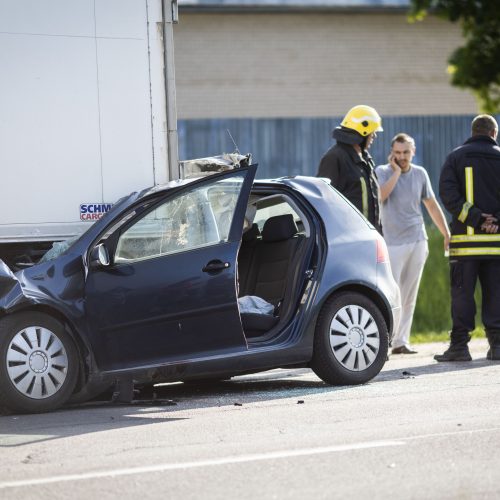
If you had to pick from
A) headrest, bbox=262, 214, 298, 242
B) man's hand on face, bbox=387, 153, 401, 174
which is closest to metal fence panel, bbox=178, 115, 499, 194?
man's hand on face, bbox=387, 153, 401, 174

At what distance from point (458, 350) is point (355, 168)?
1.82m

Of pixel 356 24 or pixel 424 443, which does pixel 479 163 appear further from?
pixel 356 24

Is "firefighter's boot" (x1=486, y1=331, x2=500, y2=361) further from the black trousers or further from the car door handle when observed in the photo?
the car door handle

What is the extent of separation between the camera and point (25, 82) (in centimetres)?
990

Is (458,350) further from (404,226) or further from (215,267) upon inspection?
(215,267)

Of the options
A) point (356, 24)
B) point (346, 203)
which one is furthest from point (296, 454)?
point (356, 24)

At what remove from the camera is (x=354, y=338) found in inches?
393

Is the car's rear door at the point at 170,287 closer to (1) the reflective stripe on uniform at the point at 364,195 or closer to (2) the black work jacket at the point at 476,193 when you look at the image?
(1) the reflective stripe on uniform at the point at 364,195

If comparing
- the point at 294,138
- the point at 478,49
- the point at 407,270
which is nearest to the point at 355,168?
the point at 407,270

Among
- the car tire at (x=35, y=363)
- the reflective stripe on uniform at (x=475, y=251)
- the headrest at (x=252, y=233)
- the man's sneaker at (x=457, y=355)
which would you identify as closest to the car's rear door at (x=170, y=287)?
the car tire at (x=35, y=363)

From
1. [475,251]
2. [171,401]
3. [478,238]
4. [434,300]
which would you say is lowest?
[434,300]

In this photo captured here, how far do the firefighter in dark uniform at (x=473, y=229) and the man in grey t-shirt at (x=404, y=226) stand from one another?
1218 mm

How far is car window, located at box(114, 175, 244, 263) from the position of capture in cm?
930

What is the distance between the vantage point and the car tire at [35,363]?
8875 mm
